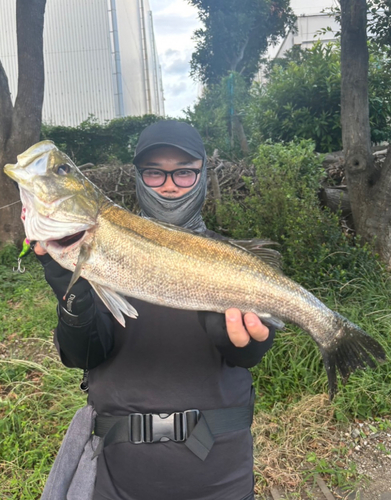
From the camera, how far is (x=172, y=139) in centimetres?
246

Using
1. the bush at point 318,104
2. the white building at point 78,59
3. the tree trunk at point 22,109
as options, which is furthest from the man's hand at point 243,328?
the white building at point 78,59

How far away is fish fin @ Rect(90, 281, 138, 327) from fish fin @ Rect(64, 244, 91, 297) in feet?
0.36

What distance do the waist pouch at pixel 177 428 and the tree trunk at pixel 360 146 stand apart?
15.4ft

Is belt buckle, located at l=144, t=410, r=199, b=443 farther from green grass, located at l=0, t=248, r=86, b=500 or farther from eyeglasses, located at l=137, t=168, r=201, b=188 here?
green grass, located at l=0, t=248, r=86, b=500

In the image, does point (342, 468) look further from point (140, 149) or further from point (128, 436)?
point (140, 149)

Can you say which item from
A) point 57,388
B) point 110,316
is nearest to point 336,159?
point 57,388

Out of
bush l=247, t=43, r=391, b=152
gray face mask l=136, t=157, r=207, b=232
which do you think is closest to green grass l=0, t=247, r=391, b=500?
gray face mask l=136, t=157, r=207, b=232

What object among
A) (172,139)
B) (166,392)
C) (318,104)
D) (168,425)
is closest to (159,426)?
(168,425)

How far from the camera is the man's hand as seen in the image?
1.85 m

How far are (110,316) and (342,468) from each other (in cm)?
271

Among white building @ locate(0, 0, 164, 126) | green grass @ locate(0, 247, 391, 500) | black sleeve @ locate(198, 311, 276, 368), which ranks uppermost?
white building @ locate(0, 0, 164, 126)

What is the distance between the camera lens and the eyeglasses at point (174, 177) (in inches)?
98.3

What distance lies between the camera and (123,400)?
191 cm

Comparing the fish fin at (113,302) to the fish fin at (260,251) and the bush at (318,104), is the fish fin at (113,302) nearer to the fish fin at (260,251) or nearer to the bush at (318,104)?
the fish fin at (260,251)
